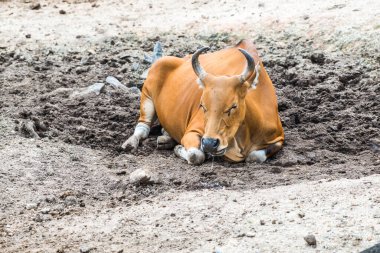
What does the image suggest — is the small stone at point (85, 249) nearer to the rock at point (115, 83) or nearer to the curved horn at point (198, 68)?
the curved horn at point (198, 68)

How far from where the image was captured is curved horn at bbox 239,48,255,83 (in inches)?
375

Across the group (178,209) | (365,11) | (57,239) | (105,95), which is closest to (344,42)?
(365,11)

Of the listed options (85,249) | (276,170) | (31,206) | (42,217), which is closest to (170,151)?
(276,170)

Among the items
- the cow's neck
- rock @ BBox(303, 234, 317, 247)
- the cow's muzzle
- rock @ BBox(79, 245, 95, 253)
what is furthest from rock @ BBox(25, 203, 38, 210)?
rock @ BBox(303, 234, 317, 247)

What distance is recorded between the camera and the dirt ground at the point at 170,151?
7457 millimetres

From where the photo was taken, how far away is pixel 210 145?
9.30 metres

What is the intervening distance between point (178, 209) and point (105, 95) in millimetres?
4162

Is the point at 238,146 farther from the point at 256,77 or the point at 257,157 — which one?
the point at 256,77

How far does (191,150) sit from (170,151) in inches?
32.0

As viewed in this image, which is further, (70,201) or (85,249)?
(70,201)

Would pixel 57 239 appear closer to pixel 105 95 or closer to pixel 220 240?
pixel 220 240

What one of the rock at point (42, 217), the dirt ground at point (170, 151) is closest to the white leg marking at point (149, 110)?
the dirt ground at point (170, 151)

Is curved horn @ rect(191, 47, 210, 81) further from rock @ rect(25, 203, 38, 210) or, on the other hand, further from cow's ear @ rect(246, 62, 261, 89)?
rock @ rect(25, 203, 38, 210)

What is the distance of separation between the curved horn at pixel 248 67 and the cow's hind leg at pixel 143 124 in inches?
60.2
